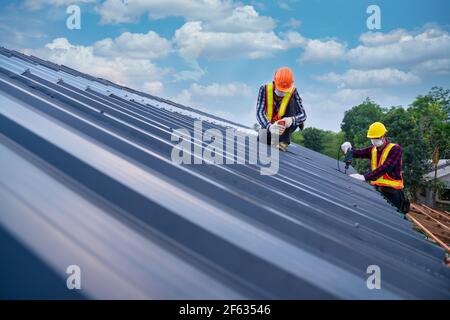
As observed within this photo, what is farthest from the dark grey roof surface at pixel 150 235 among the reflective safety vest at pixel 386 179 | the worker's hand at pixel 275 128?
the reflective safety vest at pixel 386 179

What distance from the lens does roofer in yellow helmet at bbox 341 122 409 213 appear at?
6711 mm

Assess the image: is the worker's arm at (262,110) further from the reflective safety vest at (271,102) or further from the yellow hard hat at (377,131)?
the yellow hard hat at (377,131)

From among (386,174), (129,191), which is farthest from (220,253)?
(386,174)

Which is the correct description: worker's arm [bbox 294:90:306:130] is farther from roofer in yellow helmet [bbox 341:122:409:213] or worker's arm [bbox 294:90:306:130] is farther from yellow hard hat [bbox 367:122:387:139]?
yellow hard hat [bbox 367:122:387:139]

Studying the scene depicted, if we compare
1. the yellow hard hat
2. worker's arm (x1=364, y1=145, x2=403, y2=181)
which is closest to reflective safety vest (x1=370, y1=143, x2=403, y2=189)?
worker's arm (x1=364, y1=145, x2=403, y2=181)

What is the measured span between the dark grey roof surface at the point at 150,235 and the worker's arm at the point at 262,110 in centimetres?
348

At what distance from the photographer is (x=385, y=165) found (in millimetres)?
6680

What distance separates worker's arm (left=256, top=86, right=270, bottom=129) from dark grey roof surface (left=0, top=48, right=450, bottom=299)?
11.4ft

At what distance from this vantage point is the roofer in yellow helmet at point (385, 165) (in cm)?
671

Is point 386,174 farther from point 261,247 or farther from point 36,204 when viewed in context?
point 36,204

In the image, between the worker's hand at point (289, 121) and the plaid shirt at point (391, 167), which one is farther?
the plaid shirt at point (391, 167)

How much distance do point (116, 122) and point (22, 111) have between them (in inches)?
33.9

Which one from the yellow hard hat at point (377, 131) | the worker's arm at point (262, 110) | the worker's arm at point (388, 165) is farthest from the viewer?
the yellow hard hat at point (377, 131)

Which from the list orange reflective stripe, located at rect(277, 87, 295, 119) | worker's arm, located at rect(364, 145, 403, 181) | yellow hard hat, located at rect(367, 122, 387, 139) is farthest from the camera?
yellow hard hat, located at rect(367, 122, 387, 139)
